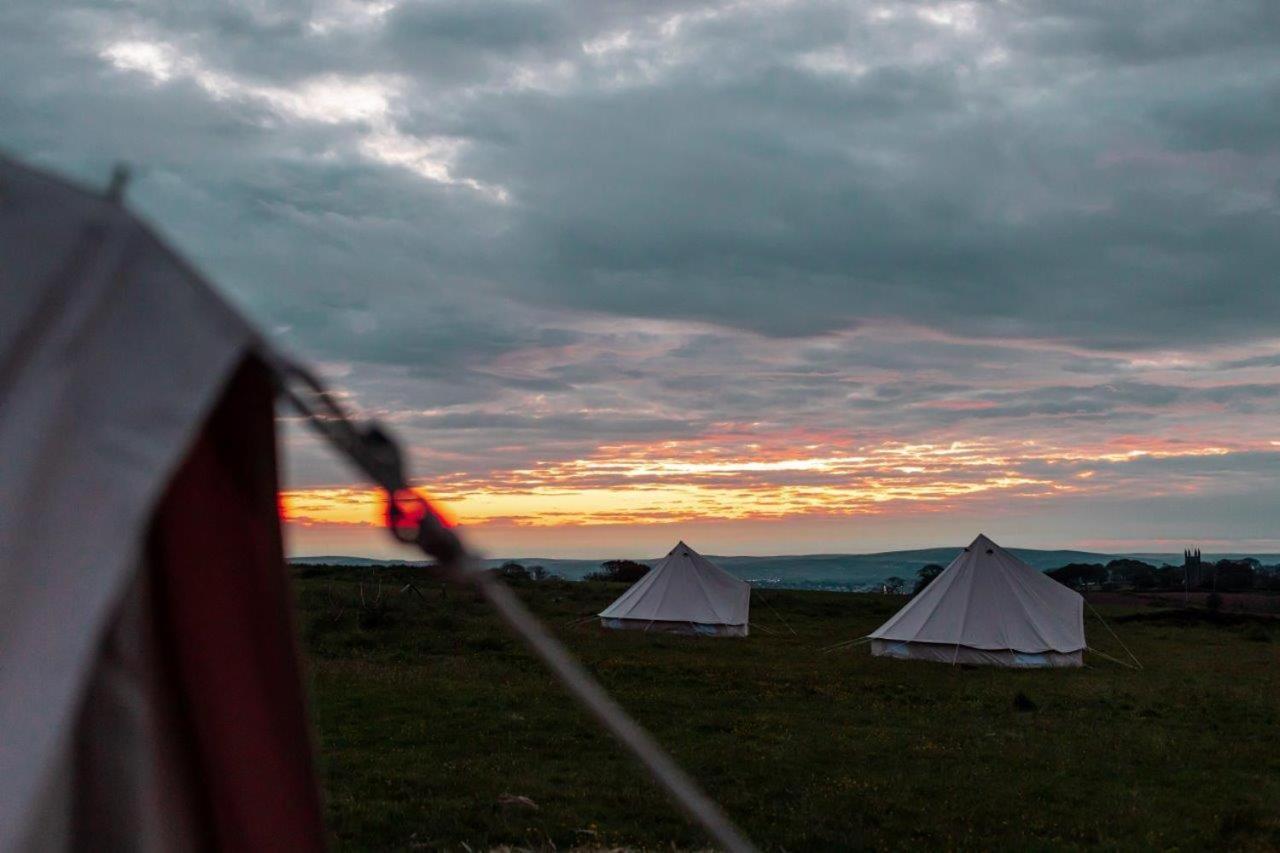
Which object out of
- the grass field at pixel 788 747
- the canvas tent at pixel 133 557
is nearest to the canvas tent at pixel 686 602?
the grass field at pixel 788 747

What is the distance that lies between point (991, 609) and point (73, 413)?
18.9m

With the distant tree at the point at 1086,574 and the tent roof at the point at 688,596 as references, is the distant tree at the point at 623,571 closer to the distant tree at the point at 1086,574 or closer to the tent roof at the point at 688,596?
the distant tree at the point at 1086,574

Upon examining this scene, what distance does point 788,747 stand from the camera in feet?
33.9

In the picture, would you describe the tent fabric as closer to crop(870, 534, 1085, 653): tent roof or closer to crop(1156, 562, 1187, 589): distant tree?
crop(870, 534, 1085, 653): tent roof

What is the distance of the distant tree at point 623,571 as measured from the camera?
4860 centimetres

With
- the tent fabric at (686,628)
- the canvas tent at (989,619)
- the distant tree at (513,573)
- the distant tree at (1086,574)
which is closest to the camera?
the canvas tent at (989,619)

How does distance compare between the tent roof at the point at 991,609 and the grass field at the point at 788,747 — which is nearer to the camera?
the grass field at the point at 788,747

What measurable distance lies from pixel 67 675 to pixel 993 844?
21.4 ft

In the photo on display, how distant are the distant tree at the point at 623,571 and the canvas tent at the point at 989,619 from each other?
27685 mm

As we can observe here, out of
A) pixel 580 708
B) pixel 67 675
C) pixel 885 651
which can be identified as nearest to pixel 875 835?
pixel 580 708

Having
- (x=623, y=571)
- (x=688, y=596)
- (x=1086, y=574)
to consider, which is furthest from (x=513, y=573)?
(x=1086, y=574)

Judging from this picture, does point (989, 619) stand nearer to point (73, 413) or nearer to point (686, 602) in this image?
point (686, 602)

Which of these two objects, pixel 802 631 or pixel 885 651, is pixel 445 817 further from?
pixel 802 631

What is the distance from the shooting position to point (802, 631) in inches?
1025
